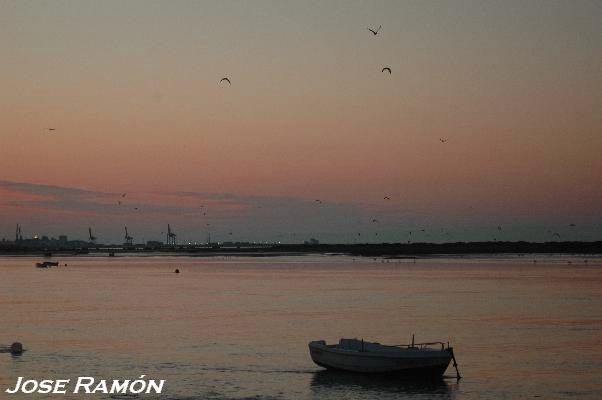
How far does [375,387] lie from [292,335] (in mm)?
15891

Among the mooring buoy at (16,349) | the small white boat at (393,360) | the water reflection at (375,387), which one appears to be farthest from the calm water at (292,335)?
the small white boat at (393,360)

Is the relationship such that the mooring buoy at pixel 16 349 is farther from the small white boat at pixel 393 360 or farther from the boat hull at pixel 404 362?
the boat hull at pixel 404 362

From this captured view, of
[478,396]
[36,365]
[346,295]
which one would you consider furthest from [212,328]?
[346,295]

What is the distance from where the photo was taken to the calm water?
116ft

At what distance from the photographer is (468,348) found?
44.9m

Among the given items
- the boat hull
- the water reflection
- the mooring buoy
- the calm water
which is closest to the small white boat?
the boat hull

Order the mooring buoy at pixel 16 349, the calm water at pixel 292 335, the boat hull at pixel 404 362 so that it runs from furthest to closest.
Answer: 1. the mooring buoy at pixel 16 349
2. the boat hull at pixel 404 362
3. the calm water at pixel 292 335

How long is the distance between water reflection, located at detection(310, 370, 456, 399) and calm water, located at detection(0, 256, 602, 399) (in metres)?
0.08

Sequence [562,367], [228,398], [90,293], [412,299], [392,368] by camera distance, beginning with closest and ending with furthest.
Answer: [228,398] → [392,368] → [562,367] → [412,299] → [90,293]

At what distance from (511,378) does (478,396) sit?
3.80 meters

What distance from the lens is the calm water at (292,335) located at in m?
35.2

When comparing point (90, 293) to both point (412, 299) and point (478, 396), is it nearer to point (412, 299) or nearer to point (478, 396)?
point (412, 299)

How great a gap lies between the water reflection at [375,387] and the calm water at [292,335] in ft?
0.26

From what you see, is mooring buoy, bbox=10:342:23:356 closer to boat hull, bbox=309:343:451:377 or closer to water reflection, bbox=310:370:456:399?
water reflection, bbox=310:370:456:399
